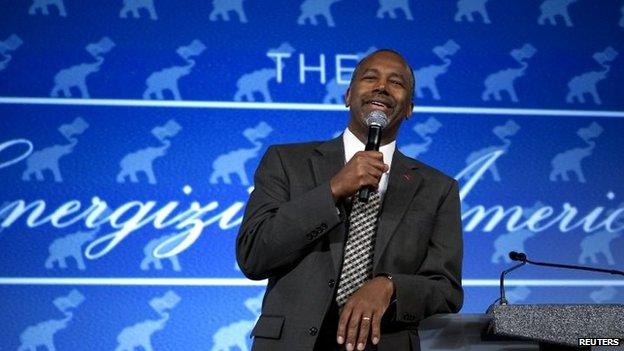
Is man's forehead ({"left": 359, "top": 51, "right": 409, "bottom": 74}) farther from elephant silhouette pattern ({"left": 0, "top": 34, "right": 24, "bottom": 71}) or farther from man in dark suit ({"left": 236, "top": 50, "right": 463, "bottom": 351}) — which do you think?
elephant silhouette pattern ({"left": 0, "top": 34, "right": 24, "bottom": 71})

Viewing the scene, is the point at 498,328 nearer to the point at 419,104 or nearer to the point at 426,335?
the point at 426,335

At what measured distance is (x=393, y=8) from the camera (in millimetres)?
3840

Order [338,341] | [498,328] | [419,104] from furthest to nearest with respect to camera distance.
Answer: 1. [419,104]
2. [498,328]
3. [338,341]

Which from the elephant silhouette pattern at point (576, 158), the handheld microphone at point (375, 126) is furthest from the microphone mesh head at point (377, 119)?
the elephant silhouette pattern at point (576, 158)

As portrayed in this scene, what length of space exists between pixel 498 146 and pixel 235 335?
4.24 feet

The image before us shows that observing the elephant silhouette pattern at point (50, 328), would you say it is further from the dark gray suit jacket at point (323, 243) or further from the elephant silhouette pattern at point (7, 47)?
the dark gray suit jacket at point (323, 243)

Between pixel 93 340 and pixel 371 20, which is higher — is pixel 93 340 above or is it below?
below

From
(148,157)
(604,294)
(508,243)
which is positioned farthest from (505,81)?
(148,157)

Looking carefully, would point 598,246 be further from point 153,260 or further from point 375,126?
point 375,126

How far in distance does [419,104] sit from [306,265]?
2.05 meters

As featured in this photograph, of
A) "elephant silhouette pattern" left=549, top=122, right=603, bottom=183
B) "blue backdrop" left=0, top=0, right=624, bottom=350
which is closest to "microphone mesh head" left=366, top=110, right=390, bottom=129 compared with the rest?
"blue backdrop" left=0, top=0, right=624, bottom=350

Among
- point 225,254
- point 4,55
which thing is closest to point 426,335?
point 225,254

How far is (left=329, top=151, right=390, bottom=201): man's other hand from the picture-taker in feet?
5.52

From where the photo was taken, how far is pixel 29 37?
11.9 feet
